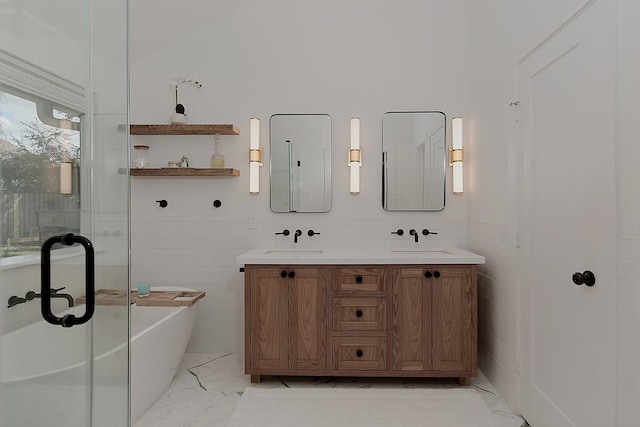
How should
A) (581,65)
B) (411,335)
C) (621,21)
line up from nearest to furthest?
(621,21)
(581,65)
(411,335)

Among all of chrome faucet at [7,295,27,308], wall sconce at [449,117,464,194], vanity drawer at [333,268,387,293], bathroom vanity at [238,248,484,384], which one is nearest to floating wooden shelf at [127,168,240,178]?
bathroom vanity at [238,248,484,384]

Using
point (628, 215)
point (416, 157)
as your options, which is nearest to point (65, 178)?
point (628, 215)

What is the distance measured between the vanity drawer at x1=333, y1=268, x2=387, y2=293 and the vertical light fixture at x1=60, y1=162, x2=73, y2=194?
1.90 metres

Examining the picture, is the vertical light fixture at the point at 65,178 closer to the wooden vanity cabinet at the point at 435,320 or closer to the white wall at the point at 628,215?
the white wall at the point at 628,215

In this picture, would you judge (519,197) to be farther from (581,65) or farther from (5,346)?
(5,346)

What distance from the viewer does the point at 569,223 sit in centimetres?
190

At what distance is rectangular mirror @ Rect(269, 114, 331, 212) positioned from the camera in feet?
11.1

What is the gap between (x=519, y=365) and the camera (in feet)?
7.88

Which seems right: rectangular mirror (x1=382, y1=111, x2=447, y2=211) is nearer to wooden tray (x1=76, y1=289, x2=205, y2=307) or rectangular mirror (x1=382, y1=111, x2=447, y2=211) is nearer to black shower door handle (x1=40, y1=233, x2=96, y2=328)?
wooden tray (x1=76, y1=289, x2=205, y2=307)

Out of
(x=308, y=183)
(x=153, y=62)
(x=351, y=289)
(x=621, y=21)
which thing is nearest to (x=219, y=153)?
(x=308, y=183)

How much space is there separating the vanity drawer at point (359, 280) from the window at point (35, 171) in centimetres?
187

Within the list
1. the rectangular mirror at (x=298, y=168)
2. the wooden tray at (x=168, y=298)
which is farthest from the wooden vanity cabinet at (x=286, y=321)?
the rectangular mirror at (x=298, y=168)

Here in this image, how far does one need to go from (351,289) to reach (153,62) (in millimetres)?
2560

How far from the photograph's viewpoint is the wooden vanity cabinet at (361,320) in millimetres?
2705
